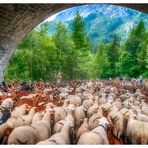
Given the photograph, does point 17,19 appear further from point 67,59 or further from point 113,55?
point 113,55

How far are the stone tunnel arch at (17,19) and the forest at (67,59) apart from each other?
1041 centimetres

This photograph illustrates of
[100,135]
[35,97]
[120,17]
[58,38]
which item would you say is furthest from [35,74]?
[120,17]

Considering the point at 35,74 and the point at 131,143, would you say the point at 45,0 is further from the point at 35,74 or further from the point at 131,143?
the point at 35,74

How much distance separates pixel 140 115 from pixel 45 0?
139 inches

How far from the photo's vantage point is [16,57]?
23.1 meters

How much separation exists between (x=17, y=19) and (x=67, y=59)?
41.3ft

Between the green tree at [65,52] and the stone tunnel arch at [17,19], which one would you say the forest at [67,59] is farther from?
the stone tunnel arch at [17,19]

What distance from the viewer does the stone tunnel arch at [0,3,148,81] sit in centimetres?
921

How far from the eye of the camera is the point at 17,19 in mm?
9852

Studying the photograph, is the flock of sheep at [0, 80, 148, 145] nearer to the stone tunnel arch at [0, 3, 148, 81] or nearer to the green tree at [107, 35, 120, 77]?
the stone tunnel arch at [0, 3, 148, 81]

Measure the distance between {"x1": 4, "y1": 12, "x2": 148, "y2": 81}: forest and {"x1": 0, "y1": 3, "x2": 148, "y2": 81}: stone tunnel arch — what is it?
10410 mm

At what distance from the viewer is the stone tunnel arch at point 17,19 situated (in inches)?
363

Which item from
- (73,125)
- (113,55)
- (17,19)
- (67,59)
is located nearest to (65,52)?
(67,59)

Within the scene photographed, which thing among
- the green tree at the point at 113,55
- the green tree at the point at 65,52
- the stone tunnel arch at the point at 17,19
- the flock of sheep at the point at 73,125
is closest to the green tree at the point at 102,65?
the green tree at the point at 113,55
